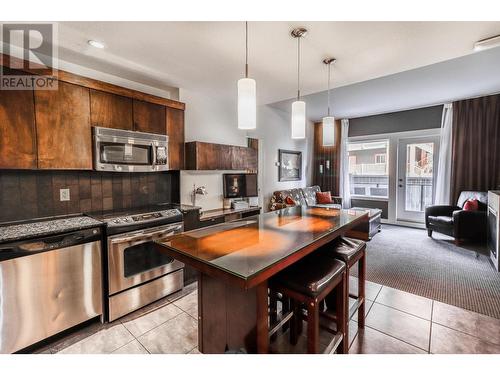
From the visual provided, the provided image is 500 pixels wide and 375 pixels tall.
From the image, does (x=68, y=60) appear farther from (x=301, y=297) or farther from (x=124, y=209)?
(x=301, y=297)

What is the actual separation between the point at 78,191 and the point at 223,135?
2094 millimetres

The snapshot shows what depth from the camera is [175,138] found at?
9.68ft

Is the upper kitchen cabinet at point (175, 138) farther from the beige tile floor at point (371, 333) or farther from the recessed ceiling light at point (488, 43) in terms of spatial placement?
the recessed ceiling light at point (488, 43)

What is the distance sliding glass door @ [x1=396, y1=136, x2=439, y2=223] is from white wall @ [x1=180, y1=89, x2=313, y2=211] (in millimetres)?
2688

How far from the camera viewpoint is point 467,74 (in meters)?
3.36

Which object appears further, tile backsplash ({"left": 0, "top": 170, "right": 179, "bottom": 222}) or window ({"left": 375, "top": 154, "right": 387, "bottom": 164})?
window ({"left": 375, "top": 154, "right": 387, "bottom": 164})

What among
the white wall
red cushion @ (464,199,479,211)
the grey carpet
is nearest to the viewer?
the grey carpet

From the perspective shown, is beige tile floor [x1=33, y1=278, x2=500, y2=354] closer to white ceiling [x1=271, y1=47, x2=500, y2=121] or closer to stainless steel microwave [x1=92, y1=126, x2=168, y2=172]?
stainless steel microwave [x1=92, y1=126, x2=168, y2=172]

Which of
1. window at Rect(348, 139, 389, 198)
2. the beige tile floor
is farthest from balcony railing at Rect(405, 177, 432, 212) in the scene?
the beige tile floor

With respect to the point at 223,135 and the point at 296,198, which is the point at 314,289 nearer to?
the point at 223,135

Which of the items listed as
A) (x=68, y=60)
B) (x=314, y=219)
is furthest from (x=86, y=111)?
(x=314, y=219)

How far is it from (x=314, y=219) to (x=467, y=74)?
3454 mm

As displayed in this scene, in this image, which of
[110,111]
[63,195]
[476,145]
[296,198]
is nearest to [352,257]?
[110,111]

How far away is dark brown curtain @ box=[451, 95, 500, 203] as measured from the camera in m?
4.33
